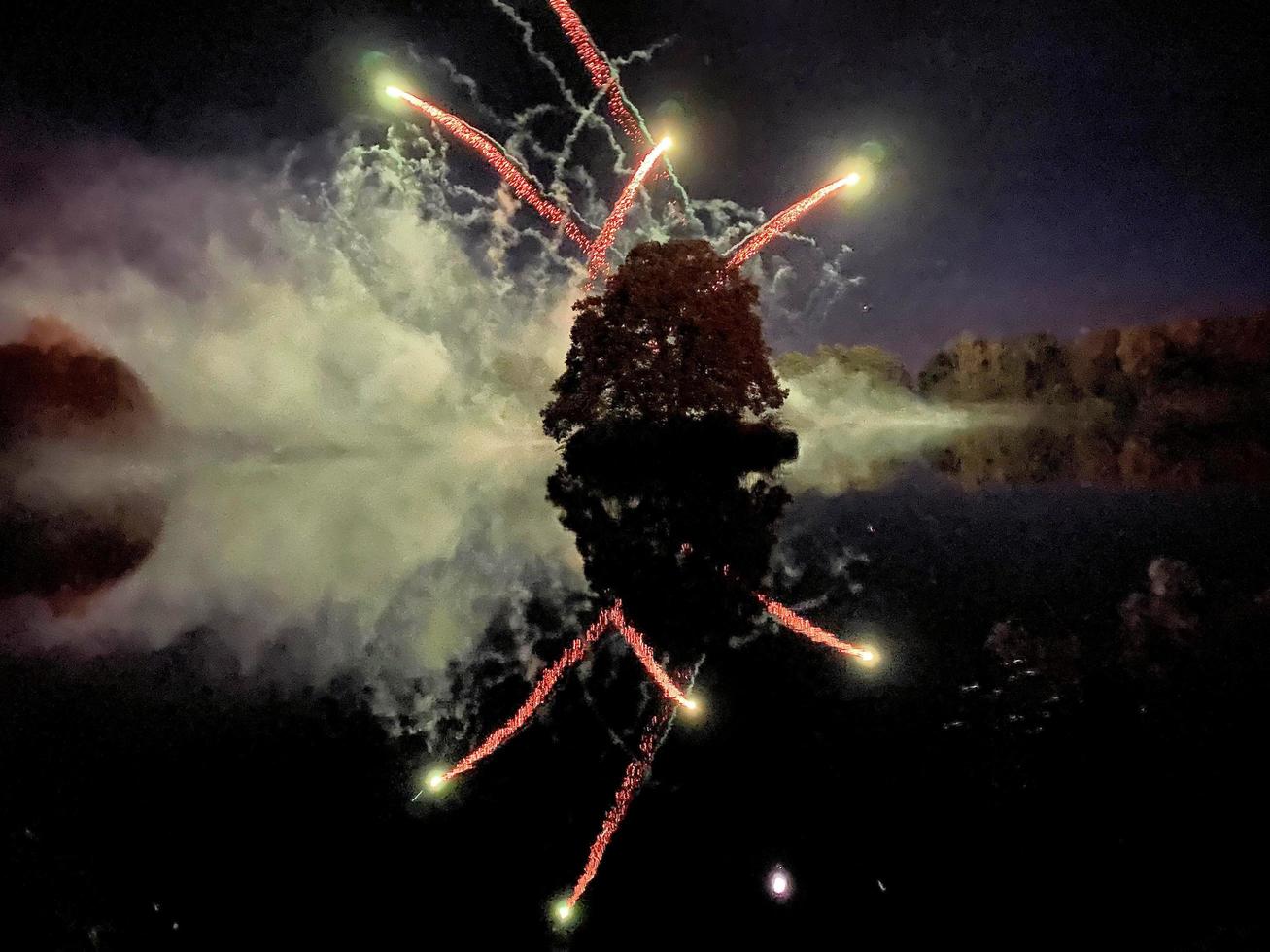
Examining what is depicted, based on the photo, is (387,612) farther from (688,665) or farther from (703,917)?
(703,917)

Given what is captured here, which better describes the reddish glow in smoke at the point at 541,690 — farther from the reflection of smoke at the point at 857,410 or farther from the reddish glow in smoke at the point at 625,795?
the reflection of smoke at the point at 857,410

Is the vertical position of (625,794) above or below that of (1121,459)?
below

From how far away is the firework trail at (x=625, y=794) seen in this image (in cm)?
274

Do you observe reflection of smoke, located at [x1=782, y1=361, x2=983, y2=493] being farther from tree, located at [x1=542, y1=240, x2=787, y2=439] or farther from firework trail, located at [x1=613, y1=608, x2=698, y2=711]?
firework trail, located at [x1=613, y1=608, x2=698, y2=711]

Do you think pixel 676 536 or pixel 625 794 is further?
pixel 676 536

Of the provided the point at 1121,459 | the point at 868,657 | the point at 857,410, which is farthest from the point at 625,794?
the point at 857,410

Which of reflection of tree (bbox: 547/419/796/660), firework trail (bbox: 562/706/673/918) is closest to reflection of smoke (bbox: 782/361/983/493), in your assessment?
reflection of tree (bbox: 547/419/796/660)

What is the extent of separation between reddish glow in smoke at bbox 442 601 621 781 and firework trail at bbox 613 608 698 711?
122 mm

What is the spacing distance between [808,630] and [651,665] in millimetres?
1180

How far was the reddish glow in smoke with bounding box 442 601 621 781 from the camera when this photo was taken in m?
3.65

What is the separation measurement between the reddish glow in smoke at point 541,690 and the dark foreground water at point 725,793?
11 cm

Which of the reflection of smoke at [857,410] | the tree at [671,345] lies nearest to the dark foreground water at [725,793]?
the tree at [671,345]

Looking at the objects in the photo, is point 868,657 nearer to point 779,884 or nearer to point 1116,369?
point 779,884

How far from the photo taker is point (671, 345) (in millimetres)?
23266
